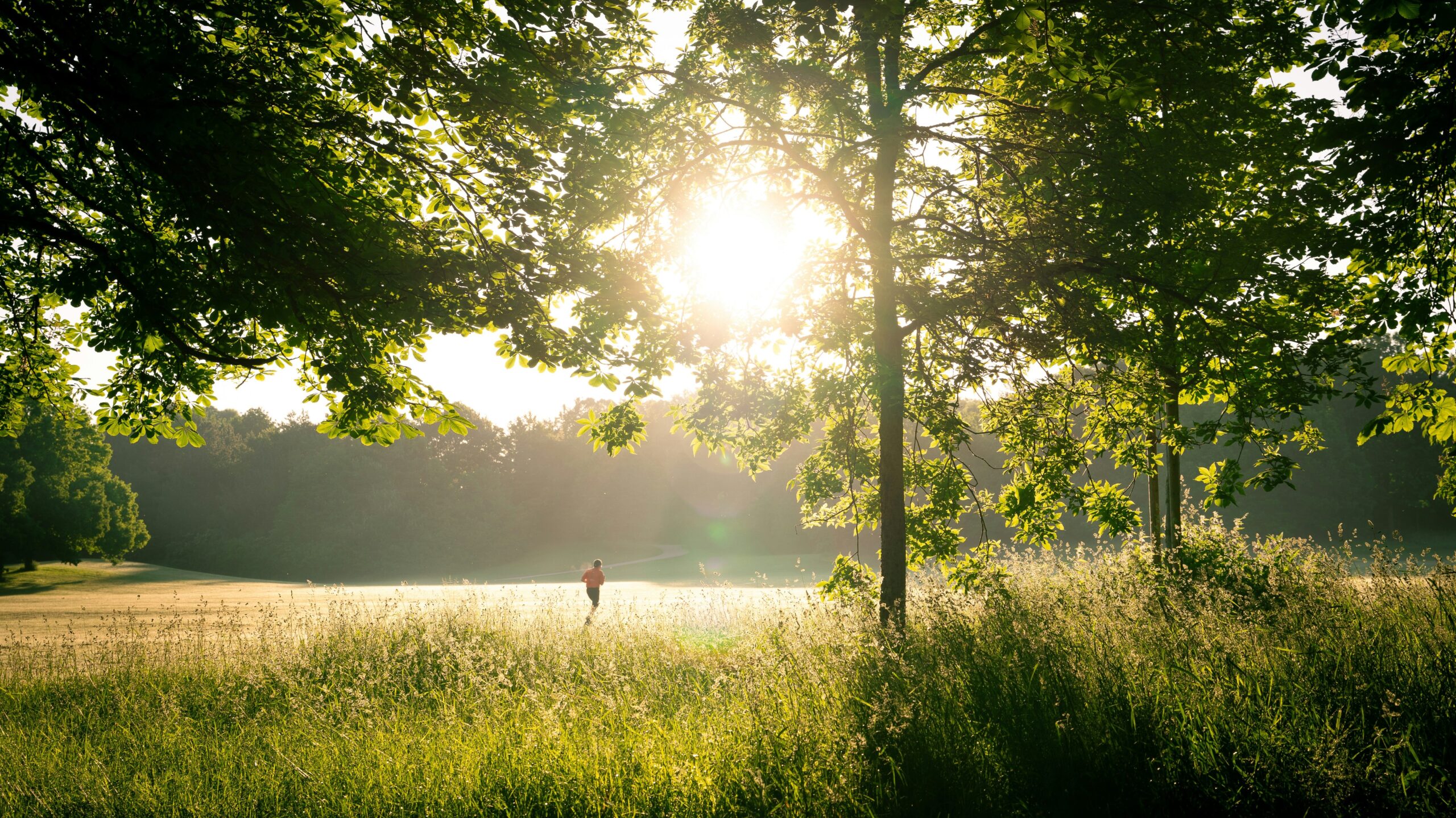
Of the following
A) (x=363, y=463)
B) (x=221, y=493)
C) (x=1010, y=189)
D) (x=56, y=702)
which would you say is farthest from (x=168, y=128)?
(x=221, y=493)

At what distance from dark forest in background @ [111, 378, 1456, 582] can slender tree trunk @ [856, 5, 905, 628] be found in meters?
41.1

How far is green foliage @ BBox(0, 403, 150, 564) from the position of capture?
112 feet

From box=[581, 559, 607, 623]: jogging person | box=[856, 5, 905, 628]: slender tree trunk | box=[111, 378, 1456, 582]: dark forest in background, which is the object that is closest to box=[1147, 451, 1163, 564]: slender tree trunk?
box=[856, 5, 905, 628]: slender tree trunk

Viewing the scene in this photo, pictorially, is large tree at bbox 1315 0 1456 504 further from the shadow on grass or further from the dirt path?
the shadow on grass

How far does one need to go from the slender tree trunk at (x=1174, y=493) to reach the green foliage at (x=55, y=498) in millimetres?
47541

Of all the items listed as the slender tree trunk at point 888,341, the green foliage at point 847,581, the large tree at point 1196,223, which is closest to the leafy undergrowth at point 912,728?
the slender tree trunk at point 888,341

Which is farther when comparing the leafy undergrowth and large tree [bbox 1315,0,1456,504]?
large tree [bbox 1315,0,1456,504]

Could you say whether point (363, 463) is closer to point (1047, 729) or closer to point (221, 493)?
point (221, 493)

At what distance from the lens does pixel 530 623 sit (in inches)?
416

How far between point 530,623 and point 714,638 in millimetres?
3045

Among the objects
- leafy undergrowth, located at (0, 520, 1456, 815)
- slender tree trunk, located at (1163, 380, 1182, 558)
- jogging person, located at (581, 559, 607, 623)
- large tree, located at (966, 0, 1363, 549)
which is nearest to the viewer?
leafy undergrowth, located at (0, 520, 1456, 815)

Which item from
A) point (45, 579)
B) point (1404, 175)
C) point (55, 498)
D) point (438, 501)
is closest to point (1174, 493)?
point (1404, 175)

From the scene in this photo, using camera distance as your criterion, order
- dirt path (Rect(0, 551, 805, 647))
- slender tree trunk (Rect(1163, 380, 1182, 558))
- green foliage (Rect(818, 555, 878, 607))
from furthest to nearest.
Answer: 1. dirt path (Rect(0, 551, 805, 647))
2. slender tree trunk (Rect(1163, 380, 1182, 558))
3. green foliage (Rect(818, 555, 878, 607))

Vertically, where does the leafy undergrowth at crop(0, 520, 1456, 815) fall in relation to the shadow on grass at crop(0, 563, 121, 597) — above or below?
above
